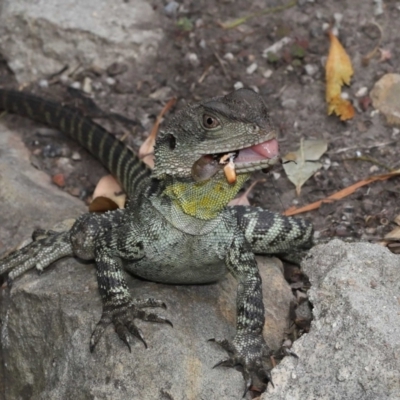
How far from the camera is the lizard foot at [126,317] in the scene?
5246 millimetres

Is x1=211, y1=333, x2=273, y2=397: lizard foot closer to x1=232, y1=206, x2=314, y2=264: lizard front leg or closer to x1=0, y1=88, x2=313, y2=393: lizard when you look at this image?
x1=0, y1=88, x2=313, y2=393: lizard

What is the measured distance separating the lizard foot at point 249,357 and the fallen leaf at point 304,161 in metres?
2.35

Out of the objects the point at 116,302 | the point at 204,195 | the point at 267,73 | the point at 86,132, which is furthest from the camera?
the point at 267,73

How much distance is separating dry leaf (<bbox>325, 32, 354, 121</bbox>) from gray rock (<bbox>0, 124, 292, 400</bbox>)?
7.04ft

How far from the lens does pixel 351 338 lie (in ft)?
16.3

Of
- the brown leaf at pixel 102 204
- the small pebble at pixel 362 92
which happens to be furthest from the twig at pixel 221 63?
the brown leaf at pixel 102 204

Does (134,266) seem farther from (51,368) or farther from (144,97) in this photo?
(144,97)

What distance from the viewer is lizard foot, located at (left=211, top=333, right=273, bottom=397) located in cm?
511

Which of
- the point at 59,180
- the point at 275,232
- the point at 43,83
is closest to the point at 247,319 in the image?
the point at 275,232

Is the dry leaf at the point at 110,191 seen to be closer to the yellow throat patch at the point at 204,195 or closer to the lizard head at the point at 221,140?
the yellow throat patch at the point at 204,195

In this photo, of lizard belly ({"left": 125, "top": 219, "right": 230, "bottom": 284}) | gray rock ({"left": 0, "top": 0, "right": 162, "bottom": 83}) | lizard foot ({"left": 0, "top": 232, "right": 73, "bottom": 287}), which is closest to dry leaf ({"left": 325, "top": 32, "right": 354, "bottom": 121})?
gray rock ({"left": 0, "top": 0, "right": 162, "bottom": 83})

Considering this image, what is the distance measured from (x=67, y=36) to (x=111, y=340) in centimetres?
472

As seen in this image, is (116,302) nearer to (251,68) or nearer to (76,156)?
(76,156)

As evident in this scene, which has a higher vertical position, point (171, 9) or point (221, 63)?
point (171, 9)
